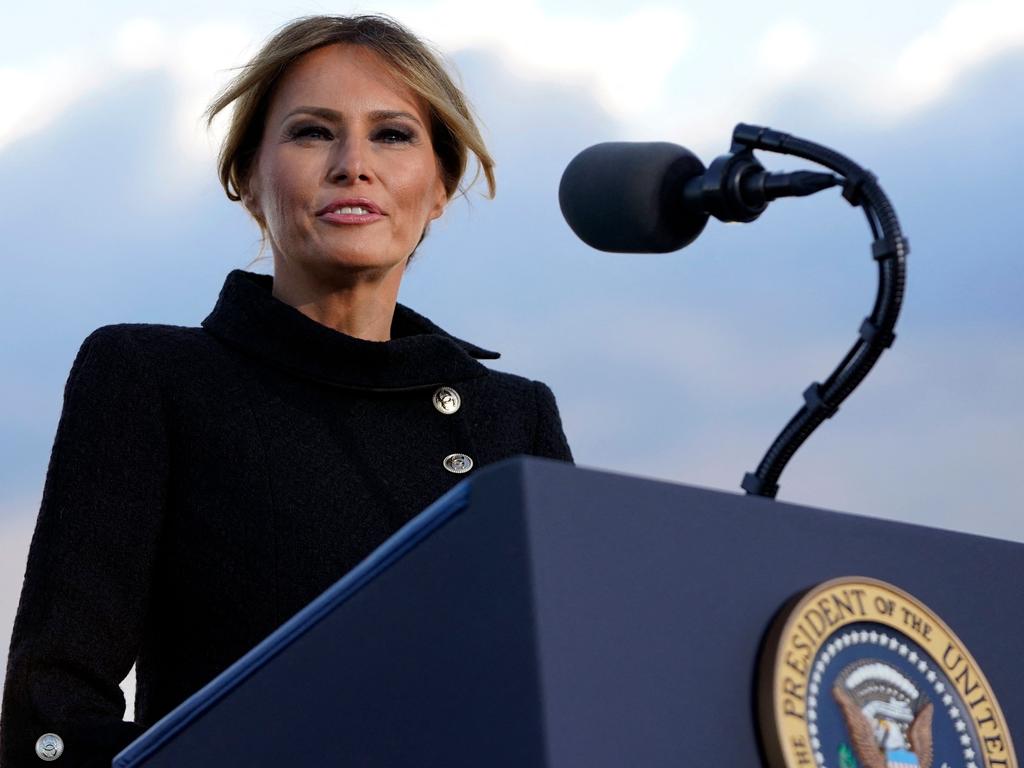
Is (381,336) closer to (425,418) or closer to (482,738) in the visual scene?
(425,418)

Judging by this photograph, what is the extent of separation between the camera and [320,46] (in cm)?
234

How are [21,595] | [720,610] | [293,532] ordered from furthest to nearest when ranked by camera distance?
[293,532] < [21,595] < [720,610]

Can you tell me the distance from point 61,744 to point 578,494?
95 centimetres

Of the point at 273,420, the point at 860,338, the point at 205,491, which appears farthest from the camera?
the point at 273,420

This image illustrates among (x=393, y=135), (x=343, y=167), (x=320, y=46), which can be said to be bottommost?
(x=343, y=167)

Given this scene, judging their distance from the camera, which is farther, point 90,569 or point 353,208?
point 353,208

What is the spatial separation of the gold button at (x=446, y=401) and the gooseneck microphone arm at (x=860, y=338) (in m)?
1.07

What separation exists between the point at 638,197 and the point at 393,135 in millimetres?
1074

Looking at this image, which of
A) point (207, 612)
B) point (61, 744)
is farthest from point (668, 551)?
point (207, 612)

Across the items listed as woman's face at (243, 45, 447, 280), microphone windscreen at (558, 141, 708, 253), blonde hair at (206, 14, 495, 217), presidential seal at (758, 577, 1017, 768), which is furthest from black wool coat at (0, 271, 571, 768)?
presidential seal at (758, 577, 1017, 768)

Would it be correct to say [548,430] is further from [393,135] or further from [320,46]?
[320,46]

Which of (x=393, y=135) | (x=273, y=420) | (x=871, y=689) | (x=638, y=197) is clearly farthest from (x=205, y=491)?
(x=871, y=689)

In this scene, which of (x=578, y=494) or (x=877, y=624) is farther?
(x=877, y=624)

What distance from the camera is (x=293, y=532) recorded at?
2016 millimetres
